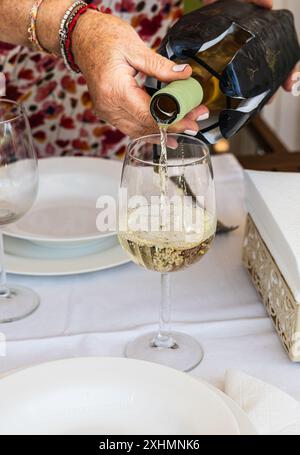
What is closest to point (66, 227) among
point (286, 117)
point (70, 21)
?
point (70, 21)

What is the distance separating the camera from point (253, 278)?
929mm

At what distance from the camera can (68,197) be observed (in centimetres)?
114

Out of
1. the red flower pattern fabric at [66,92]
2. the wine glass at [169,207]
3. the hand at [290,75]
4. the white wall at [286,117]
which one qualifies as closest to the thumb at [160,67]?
the wine glass at [169,207]

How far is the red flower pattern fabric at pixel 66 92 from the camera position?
1.51m

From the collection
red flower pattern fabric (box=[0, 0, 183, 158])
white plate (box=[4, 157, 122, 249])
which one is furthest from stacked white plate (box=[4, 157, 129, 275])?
red flower pattern fabric (box=[0, 0, 183, 158])

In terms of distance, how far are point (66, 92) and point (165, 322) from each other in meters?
0.89

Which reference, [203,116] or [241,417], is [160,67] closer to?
[203,116]

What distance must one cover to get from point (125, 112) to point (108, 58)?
0.07 meters

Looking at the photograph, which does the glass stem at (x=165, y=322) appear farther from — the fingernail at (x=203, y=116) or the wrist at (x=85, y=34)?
the wrist at (x=85, y=34)

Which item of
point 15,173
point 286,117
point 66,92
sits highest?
point 15,173

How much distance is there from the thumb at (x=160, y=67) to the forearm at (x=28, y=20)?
0.19 metres

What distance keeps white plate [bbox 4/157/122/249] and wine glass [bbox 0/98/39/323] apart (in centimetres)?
11

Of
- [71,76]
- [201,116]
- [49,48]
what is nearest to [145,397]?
[201,116]

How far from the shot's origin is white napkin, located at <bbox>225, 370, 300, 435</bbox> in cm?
65
